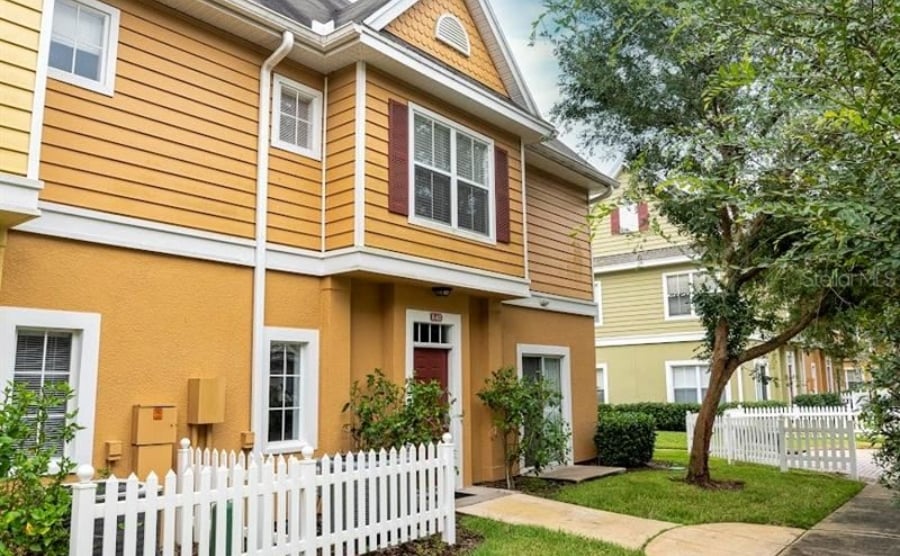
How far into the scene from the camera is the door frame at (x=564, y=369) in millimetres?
12273

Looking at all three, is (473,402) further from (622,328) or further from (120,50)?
(622,328)

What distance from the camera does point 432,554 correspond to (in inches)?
253

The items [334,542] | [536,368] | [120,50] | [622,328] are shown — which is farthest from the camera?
[622,328]

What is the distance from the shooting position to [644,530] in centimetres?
746

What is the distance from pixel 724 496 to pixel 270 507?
696 centimetres

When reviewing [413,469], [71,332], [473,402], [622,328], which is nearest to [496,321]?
[473,402]

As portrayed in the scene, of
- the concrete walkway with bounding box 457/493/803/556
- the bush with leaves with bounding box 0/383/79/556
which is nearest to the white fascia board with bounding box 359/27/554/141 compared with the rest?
the bush with leaves with bounding box 0/383/79/556

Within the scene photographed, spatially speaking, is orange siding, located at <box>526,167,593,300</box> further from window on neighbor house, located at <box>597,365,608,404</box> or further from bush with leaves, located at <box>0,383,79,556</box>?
window on neighbor house, located at <box>597,365,608,404</box>

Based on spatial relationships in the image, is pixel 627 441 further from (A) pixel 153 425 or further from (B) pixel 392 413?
(A) pixel 153 425

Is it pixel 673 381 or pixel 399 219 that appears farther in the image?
pixel 673 381

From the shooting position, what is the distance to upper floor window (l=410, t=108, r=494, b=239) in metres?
9.20

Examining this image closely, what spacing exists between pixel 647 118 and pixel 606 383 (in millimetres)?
14433

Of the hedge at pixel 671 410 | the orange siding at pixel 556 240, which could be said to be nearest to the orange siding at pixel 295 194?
the orange siding at pixel 556 240

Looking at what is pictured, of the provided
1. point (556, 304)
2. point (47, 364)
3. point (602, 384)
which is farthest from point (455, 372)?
point (602, 384)
